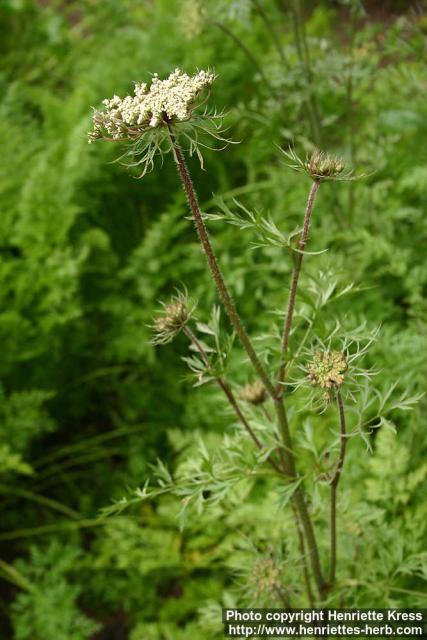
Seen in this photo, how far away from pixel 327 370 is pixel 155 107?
0.52 m

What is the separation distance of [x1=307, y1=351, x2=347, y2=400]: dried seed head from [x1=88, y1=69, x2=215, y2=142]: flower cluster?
0.47m

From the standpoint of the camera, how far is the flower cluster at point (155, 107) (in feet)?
2.93

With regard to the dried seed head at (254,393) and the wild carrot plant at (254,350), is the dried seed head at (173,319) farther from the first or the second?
the dried seed head at (254,393)

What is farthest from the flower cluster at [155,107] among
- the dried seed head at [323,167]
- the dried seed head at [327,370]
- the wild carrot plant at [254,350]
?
the dried seed head at [327,370]

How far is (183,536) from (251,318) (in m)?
0.97

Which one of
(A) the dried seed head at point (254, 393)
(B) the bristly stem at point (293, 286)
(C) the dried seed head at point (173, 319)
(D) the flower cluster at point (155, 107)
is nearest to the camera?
(D) the flower cluster at point (155, 107)

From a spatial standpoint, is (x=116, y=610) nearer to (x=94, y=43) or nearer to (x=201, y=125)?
(x=201, y=125)

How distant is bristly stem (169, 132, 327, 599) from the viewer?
99 cm

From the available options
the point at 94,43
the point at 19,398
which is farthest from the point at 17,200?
the point at 94,43

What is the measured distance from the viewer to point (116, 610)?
2701mm

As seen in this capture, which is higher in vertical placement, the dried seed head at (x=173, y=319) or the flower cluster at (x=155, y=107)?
the flower cluster at (x=155, y=107)

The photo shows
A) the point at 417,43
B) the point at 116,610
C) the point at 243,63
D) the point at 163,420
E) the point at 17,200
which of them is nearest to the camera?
the point at 417,43

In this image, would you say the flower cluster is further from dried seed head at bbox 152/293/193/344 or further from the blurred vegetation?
the blurred vegetation

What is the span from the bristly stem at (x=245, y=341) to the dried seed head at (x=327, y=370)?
13cm
